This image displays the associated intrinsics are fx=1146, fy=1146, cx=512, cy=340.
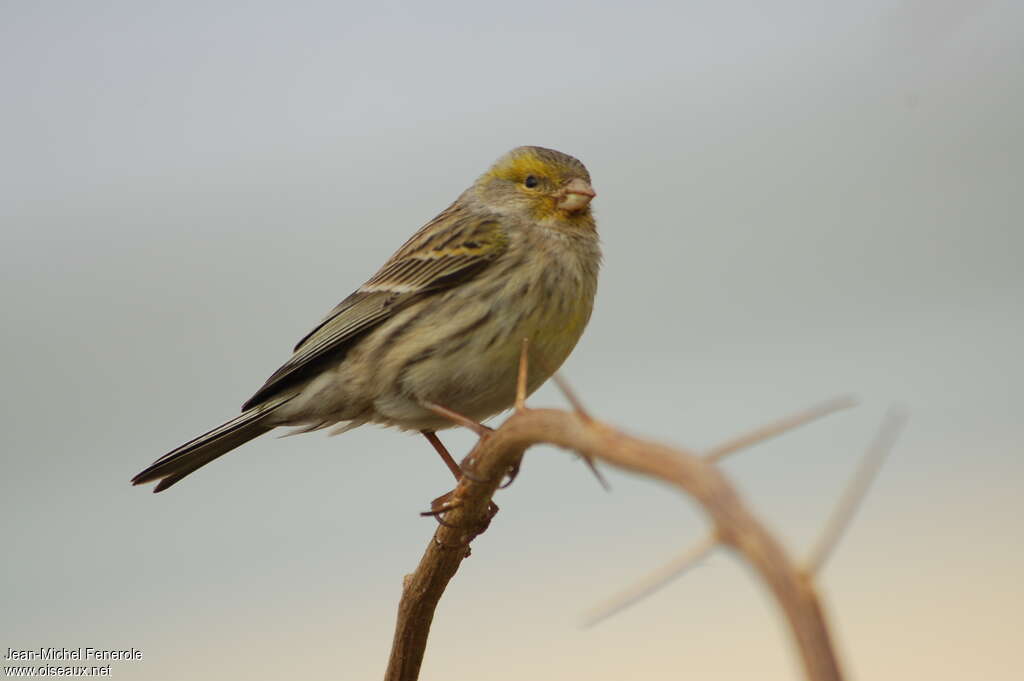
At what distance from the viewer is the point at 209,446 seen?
3.94 metres

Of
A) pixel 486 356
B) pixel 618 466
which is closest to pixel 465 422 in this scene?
pixel 486 356

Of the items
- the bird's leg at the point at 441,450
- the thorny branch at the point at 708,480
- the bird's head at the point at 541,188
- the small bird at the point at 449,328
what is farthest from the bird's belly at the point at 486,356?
the thorny branch at the point at 708,480

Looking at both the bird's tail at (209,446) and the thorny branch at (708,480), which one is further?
the bird's tail at (209,446)

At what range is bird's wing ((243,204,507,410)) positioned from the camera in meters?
4.09

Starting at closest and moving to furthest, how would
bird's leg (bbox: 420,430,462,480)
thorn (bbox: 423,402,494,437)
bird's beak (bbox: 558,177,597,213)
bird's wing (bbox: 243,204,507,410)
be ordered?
1. thorn (bbox: 423,402,494,437)
2. bird's leg (bbox: 420,430,462,480)
3. bird's wing (bbox: 243,204,507,410)
4. bird's beak (bbox: 558,177,597,213)

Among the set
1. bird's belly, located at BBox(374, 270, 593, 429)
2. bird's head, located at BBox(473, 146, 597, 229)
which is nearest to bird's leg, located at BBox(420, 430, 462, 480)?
bird's belly, located at BBox(374, 270, 593, 429)

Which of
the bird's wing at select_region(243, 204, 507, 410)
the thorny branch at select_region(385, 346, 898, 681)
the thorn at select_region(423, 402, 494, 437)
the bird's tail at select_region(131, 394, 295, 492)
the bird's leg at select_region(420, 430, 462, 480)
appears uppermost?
the bird's wing at select_region(243, 204, 507, 410)

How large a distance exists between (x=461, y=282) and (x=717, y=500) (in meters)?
3.13

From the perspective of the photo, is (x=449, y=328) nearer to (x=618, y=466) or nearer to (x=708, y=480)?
(x=618, y=466)

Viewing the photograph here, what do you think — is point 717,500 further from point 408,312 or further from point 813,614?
point 408,312

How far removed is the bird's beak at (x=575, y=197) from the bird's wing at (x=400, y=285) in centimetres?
26

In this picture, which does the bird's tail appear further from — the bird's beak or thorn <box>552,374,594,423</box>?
thorn <box>552,374,594,423</box>

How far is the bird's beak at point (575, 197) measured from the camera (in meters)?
4.24

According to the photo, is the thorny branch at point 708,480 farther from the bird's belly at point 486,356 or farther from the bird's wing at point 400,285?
the bird's wing at point 400,285
